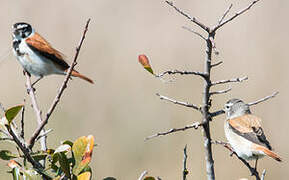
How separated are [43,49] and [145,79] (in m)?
1.54

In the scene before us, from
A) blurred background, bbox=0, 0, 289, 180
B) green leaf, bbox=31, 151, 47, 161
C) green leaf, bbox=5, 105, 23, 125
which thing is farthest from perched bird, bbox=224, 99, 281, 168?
green leaf, bbox=5, 105, 23, 125

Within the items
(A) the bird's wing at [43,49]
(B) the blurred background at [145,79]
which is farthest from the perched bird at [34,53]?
(B) the blurred background at [145,79]

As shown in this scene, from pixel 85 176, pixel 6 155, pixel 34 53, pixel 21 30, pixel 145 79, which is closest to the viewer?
pixel 85 176

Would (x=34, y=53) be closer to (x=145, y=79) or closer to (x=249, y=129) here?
(x=145, y=79)

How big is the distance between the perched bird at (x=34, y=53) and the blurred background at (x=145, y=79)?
0.53 m

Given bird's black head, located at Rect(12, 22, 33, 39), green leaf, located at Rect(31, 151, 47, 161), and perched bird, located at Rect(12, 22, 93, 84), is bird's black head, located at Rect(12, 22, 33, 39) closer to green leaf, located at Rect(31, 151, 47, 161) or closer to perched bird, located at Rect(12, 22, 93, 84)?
perched bird, located at Rect(12, 22, 93, 84)

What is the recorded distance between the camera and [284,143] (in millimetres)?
6445

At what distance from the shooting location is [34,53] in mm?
6645

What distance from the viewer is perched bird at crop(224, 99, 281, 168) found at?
459cm

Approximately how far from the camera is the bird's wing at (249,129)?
4.62m

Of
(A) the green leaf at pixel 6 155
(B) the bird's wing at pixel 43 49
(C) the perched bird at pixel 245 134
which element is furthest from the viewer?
(B) the bird's wing at pixel 43 49

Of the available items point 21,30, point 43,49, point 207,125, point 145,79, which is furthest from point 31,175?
point 145,79

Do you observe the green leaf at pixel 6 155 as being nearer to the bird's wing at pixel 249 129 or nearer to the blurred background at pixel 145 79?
the bird's wing at pixel 249 129

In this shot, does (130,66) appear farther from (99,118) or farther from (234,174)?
(234,174)
